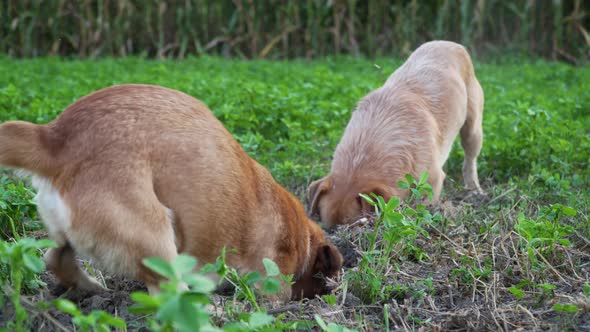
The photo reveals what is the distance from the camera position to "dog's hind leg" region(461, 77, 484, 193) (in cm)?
682

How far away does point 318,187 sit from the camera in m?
5.50

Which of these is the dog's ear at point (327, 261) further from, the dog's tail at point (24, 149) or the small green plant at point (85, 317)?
the small green plant at point (85, 317)

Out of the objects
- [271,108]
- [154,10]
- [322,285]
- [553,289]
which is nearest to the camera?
[553,289]

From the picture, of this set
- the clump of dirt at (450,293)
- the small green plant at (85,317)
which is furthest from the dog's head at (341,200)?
the small green plant at (85,317)

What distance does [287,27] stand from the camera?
17.8 meters

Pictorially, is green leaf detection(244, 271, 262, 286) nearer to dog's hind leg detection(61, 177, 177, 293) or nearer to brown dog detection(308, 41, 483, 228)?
dog's hind leg detection(61, 177, 177, 293)

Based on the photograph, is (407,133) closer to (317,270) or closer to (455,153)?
(455,153)

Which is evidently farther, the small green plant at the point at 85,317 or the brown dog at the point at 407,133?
the brown dog at the point at 407,133

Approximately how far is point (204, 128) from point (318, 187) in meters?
2.10

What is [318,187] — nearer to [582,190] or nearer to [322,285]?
[322,285]

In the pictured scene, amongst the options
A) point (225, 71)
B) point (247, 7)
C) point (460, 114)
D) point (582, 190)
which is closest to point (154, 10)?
point (247, 7)

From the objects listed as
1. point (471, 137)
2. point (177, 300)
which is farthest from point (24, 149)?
point (471, 137)

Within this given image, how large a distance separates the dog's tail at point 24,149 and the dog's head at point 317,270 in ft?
5.17

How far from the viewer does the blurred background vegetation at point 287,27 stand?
663 inches
